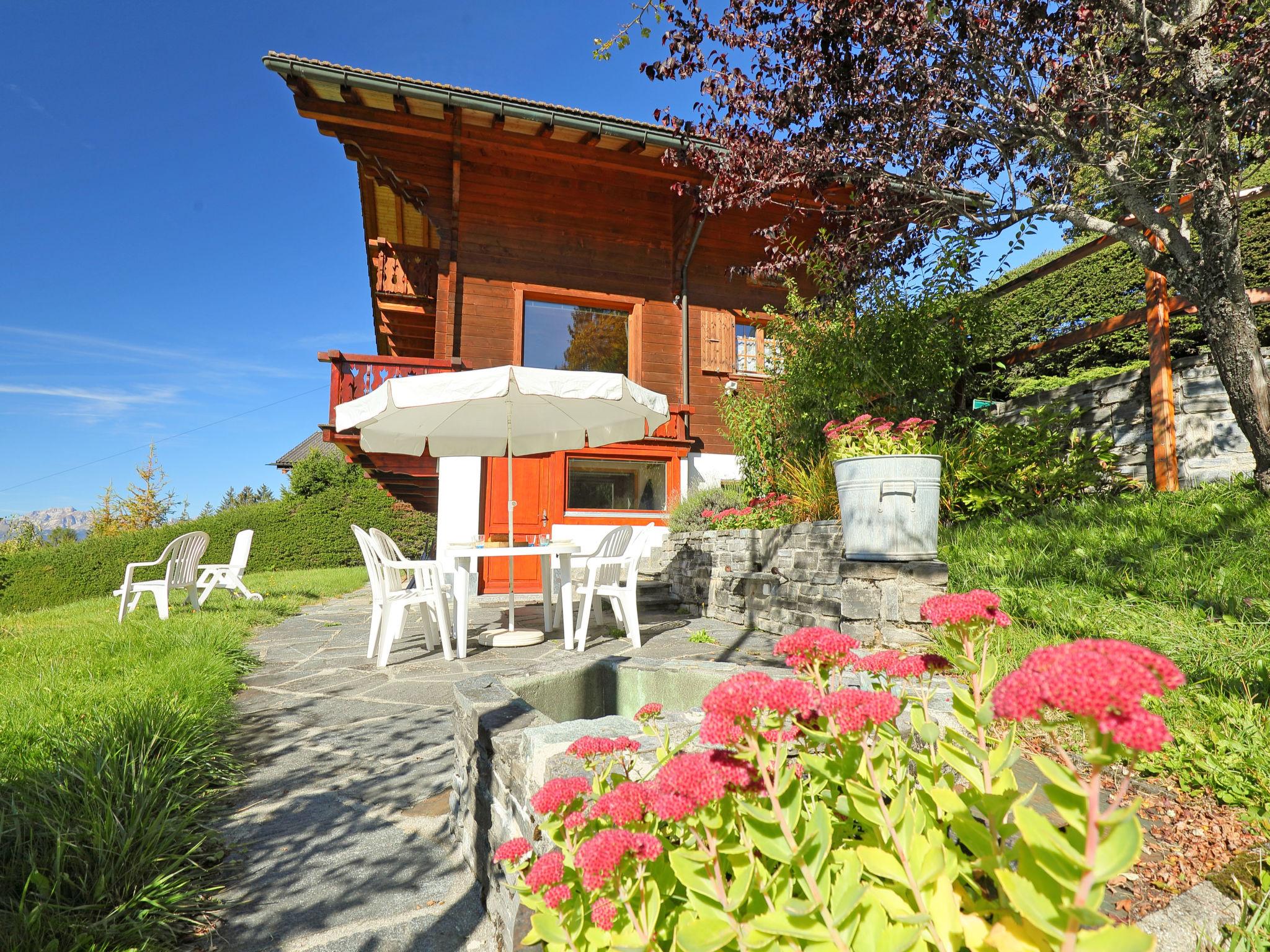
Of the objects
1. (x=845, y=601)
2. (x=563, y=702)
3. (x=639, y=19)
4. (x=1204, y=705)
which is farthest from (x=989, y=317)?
(x=563, y=702)

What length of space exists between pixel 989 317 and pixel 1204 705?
4.32m

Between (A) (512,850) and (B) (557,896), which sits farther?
(A) (512,850)

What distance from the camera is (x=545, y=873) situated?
3.06 ft

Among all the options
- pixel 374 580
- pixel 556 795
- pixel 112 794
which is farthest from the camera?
pixel 374 580

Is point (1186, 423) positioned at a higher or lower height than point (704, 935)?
higher

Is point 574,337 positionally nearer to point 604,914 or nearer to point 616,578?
point 616,578

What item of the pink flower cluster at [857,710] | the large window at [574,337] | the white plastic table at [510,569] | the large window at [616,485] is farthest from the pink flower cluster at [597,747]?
the large window at [574,337]

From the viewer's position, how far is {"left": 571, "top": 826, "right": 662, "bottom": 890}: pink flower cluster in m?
0.84

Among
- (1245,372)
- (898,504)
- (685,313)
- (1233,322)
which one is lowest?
(898,504)

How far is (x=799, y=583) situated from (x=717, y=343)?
18.1ft

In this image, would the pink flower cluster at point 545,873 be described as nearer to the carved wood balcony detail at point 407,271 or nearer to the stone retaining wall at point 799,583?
the stone retaining wall at point 799,583

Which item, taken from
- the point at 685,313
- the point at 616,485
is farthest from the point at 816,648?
the point at 685,313

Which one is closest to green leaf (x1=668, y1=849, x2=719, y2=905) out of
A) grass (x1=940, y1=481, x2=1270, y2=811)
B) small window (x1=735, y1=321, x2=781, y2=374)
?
grass (x1=940, y1=481, x2=1270, y2=811)

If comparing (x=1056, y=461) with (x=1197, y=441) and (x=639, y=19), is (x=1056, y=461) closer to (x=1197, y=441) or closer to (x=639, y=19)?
(x=1197, y=441)
